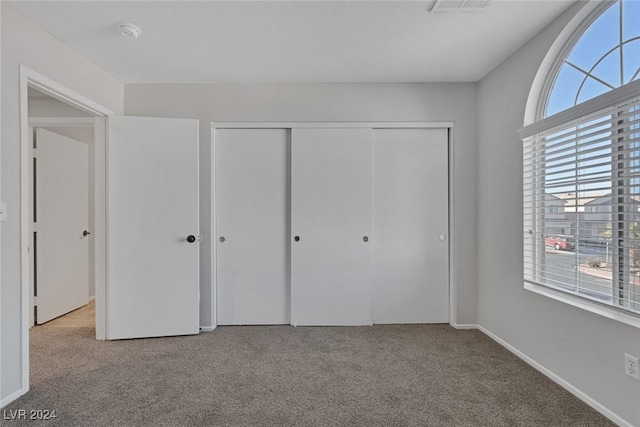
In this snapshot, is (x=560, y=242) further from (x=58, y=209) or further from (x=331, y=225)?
(x=58, y=209)

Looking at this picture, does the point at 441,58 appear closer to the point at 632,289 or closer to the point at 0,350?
the point at 632,289

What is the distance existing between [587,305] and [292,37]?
2593 mm

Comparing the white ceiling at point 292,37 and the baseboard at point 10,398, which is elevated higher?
the white ceiling at point 292,37

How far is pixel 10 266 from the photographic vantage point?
6.29ft

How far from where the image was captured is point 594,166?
1874 millimetres

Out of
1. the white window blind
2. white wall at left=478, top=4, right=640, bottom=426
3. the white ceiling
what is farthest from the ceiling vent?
the white window blind

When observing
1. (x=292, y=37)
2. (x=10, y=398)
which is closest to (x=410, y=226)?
(x=292, y=37)

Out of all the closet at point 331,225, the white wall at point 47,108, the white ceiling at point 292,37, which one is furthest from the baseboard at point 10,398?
the white wall at point 47,108

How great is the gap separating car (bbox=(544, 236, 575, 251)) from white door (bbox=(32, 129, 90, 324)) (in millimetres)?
4637

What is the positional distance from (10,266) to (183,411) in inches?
53.5

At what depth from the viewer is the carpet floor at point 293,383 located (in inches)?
69.5

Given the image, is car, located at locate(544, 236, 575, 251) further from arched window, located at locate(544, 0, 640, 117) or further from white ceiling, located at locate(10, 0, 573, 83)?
white ceiling, located at locate(10, 0, 573, 83)

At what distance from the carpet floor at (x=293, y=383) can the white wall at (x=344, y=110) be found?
703mm

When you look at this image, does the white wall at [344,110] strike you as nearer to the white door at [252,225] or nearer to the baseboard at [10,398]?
the white door at [252,225]
